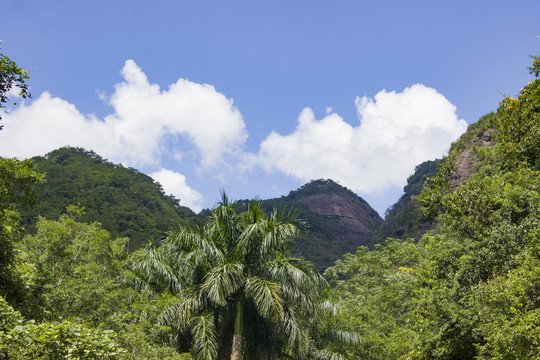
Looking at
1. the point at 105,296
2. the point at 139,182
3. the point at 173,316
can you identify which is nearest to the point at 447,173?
the point at 173,316

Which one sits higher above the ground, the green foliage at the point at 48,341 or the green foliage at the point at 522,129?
the green foliage at the point at 522,129

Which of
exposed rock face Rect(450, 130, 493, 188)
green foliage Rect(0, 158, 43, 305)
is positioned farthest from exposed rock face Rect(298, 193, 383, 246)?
green foliage Rect(0, 158, 43, 305)

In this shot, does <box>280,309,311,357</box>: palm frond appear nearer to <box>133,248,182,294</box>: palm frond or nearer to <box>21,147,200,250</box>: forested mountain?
<box>133,248,182,294</box>: palm frond

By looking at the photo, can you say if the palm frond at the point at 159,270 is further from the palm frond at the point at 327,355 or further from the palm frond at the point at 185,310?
the palm frond at the point at 327,355

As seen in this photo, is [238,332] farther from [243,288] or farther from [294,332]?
[294,332]

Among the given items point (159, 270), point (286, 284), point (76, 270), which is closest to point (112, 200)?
point (76, 270)

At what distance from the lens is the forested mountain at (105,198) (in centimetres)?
4431

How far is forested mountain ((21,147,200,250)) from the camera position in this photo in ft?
145

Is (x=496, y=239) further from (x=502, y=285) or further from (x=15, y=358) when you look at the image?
(x=15, y=358)

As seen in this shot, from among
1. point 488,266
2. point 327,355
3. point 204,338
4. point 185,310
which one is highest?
point 488,266

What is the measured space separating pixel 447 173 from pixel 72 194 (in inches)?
1686

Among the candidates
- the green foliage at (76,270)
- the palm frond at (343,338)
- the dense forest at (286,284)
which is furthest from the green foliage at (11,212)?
the palm frond at (343,338)

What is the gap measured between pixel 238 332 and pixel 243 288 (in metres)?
1.11

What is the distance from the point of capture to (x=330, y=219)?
10744 cm
